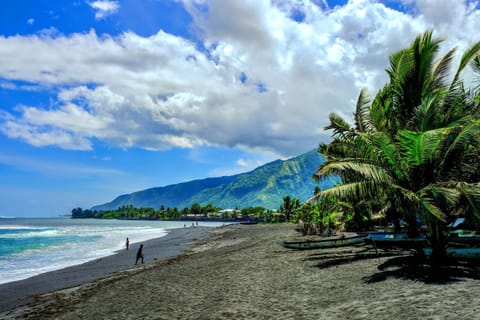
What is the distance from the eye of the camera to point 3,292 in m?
18.0

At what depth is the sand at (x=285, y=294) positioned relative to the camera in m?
8.38

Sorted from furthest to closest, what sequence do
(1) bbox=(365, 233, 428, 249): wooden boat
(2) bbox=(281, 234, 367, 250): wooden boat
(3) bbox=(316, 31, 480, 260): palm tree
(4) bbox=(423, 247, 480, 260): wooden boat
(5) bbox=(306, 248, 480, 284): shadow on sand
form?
(2) bbox=(281, 234, 367, 250): wooden boat, (1) bbox=(365, 233, 428, 249): wooden boat, (4) bbox=(423, 247, 480, 260): wooden boat, (3) bbox=(316, 31, 480, 260): palm tree, (5) bbox=(306, 248, 480, 284): shadow on sand

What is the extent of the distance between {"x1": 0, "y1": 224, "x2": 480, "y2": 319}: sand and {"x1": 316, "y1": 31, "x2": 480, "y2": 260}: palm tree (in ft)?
7.17

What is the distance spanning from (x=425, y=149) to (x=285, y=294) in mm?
6277

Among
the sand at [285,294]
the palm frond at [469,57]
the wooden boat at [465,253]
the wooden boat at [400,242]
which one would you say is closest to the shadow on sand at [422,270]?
the sand at [285,294]

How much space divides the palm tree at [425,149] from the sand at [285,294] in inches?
86.1

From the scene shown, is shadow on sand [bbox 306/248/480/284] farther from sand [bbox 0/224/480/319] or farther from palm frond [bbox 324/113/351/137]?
palm frond [bbox 324/113/351/137]

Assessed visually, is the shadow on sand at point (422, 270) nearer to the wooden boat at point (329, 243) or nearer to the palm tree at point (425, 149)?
the palm tree at point (425, 149)

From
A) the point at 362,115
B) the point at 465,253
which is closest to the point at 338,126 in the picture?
the point at 362,115

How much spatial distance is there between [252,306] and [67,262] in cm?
2452

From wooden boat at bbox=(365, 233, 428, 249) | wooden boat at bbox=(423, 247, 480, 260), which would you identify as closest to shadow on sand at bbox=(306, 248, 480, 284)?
wooden boat at bbox=(423, 247, 480, 260)

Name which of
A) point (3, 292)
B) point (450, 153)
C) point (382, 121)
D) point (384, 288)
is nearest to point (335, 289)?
point (384, 288)

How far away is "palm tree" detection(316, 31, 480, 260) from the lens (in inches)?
440

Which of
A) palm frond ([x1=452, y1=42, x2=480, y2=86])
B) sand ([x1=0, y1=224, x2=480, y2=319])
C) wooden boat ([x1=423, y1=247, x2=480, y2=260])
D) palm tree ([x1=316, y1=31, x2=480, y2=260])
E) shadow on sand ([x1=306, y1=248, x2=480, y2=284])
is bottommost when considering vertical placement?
sand ([x1=0, y1=224, x2=480, y2=319])
